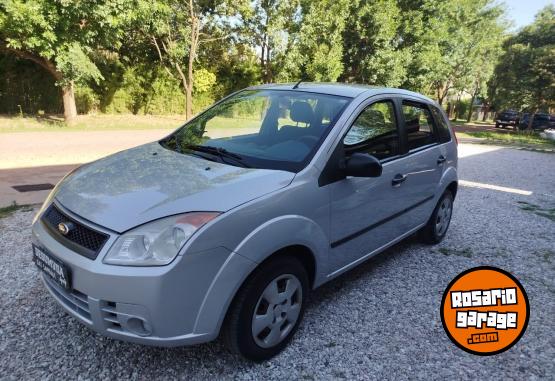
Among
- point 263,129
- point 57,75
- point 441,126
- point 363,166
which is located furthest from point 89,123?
point 363,166

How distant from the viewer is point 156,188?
2305 mm

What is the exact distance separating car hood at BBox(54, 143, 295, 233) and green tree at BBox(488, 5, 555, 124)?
24.5 metres

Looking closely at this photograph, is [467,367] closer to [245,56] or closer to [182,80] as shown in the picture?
[182,80]

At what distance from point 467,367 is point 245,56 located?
2155 centimetres

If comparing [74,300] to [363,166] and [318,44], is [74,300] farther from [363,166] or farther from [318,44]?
[318,44]

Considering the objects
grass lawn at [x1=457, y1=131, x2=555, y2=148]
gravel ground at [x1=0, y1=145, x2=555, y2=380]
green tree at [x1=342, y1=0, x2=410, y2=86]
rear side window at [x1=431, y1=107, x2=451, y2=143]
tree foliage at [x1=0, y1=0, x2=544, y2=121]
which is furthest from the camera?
green tree at [x1=342, y1=0, x2=410, y2=86]

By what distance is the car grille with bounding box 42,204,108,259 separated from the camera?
2048mm

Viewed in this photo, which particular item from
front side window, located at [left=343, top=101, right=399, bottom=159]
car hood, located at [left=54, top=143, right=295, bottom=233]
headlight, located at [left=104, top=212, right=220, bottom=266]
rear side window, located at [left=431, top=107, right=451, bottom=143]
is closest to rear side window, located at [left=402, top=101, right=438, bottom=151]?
rear side window, located at [left=431, top=107, right=451, bottom=143]

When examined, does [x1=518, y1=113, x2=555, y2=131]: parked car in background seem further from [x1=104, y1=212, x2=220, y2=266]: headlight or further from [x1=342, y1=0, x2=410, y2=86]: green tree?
[x1=104, y1=212, x2=220, y2=266]: headlight

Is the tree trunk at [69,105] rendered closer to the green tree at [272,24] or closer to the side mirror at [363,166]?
the green tree at [272,24]

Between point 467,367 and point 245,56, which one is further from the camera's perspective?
point 245,56

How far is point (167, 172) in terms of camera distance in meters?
2.54

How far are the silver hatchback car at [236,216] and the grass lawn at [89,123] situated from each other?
12.5m

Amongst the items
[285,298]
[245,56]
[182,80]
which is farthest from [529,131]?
[285,298]
